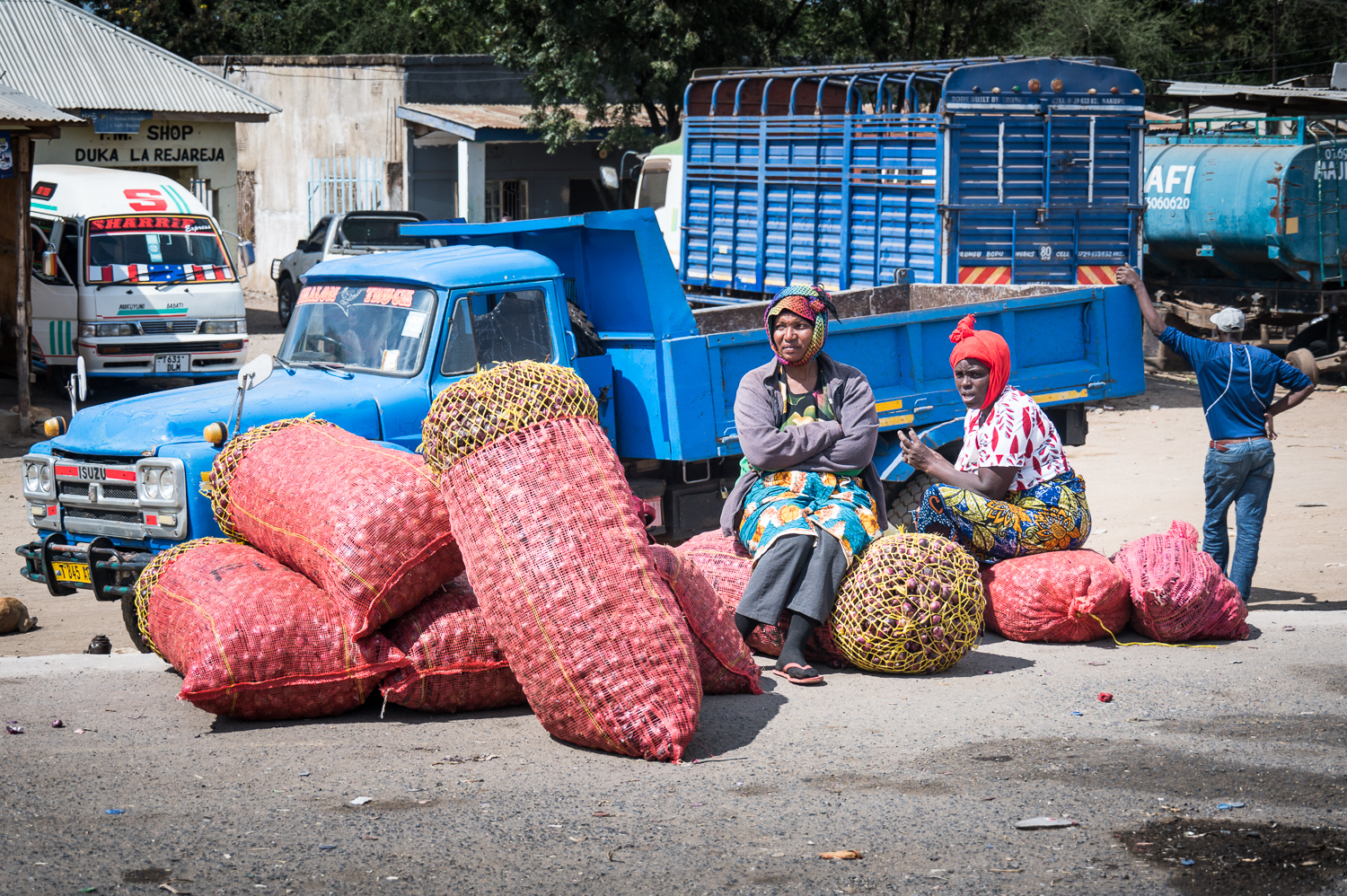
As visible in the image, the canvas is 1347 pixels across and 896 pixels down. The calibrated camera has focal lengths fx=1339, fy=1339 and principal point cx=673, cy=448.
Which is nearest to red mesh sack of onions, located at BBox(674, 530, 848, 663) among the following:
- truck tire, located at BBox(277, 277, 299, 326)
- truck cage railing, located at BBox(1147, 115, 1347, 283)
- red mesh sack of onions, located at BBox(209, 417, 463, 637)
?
red mesh sack of onions, located at BBox(209, 417, 463, 637)

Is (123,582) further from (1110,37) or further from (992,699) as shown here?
(1110,37)

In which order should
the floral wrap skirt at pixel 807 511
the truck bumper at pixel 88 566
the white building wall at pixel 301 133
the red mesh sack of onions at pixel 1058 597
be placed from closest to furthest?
1. the floral wrap skirt at pixel 807 511
2. the red mesh sack of onions at pixel 1058 597
3. the truck bumper at pixel 88 566
4. the white building wall at pixel 301 133

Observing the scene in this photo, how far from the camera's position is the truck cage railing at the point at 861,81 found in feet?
47.2

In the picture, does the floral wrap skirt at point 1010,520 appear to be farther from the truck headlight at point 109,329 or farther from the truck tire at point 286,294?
the truck tire at point 286,294

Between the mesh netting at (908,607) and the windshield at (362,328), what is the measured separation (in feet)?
8.97

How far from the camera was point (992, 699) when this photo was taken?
532 cm

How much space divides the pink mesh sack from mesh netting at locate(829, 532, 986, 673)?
0.97 m

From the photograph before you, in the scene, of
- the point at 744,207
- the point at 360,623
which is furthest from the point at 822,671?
the point at 744,207

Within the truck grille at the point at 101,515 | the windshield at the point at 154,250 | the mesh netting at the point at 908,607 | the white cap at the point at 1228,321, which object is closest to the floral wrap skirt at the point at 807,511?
the mesh netting at the point at 908,607

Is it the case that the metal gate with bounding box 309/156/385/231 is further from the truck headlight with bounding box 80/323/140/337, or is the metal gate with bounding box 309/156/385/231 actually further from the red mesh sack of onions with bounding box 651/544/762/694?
the red mesh sack of onions with bounding box 651/544/762/694

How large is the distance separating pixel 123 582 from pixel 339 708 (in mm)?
1944

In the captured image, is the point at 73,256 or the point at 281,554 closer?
the point at 281,554

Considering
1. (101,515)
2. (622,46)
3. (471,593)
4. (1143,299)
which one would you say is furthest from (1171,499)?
(622,46)

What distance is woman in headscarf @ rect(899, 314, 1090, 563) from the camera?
607 cm
